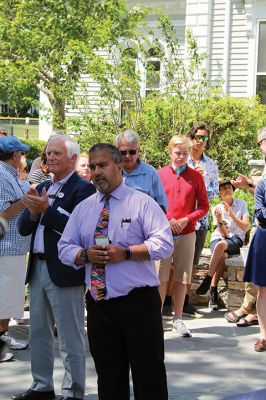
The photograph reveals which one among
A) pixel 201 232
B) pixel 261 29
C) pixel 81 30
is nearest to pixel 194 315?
pixel 201 232

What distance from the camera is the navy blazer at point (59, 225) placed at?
4797mm

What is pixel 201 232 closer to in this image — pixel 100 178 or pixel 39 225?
pixel 39 225

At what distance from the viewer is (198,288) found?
26.2ft

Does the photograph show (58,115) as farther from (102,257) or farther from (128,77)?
(102,257)

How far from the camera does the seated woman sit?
7.93 meters

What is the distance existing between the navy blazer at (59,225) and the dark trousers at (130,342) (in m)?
0.57

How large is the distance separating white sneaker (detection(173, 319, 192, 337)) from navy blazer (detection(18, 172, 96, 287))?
7.45ft

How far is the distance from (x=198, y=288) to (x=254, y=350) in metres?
1.68

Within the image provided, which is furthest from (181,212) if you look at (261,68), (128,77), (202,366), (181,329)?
(261,68)

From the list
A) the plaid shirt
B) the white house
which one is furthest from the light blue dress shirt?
the white house

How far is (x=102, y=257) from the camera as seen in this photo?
4.07 meters

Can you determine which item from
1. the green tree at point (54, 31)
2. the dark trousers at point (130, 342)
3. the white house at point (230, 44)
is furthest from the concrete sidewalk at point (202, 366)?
the white house at point (230, 44)

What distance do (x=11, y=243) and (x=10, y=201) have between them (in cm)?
36

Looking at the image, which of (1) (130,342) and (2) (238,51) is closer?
(1) (130,342)
